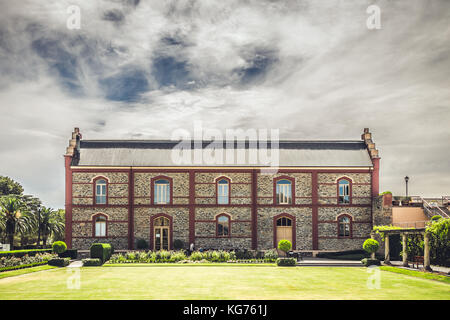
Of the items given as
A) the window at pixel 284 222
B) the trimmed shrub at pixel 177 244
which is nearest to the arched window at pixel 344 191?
the window at pixel 284 222

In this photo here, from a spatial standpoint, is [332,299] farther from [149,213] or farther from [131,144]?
[131,144]

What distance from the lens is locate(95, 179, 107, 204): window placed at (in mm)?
35375

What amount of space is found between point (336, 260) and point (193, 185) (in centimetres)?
1253

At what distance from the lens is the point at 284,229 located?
35.7m

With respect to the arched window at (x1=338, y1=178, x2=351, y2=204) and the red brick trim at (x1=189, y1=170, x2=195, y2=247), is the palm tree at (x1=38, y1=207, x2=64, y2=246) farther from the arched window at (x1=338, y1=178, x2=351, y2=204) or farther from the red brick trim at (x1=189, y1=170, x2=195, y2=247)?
the arched window at (x1=338, y1=178, x2=351, y2=204)

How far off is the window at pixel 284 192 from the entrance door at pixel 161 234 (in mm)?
9329

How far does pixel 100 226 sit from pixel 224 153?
1179 cm

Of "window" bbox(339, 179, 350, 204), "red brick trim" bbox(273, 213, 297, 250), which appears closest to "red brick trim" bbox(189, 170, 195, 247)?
"red brick trim" bbox(273, 213, 297, 250)

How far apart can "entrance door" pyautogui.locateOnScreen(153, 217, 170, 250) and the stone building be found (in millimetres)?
81

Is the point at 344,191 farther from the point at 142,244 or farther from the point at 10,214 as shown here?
the point at 10,214
